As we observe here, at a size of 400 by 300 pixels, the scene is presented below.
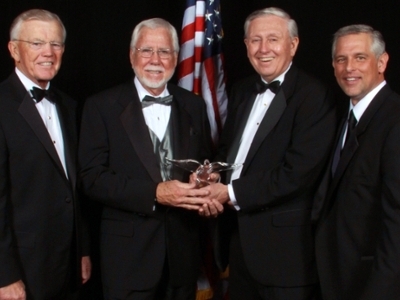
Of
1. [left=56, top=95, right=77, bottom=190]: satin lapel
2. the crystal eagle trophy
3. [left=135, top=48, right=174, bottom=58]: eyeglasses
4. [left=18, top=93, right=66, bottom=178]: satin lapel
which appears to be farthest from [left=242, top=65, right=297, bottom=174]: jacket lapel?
[left=18, top=93, right=66, bottom=178]: satin lapel

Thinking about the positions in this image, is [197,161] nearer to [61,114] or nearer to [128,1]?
[61,114]

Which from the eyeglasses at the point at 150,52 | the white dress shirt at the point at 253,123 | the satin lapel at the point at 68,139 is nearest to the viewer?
the satin lapel at the point at 68,139

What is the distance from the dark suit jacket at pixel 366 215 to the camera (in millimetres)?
2674

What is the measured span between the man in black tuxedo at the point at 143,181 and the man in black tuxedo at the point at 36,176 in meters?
0.18

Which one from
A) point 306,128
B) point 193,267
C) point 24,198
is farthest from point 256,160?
point 24,198

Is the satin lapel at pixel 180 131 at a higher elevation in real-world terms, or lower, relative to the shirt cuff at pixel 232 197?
higher

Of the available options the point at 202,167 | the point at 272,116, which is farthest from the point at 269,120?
the point at 202,167

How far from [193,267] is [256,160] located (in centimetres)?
78

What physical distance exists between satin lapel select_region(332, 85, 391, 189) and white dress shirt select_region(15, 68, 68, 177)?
1.53 metres

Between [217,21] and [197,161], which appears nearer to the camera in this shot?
[197,161]

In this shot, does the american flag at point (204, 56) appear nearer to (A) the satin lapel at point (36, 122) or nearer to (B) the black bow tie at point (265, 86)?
(B) the black bow tie at point (265, 86)

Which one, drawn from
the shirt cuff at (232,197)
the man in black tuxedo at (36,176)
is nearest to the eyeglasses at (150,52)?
the man in black tuxedo at (36,176)

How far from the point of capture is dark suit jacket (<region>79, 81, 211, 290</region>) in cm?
345

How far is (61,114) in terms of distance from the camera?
3.53 m
